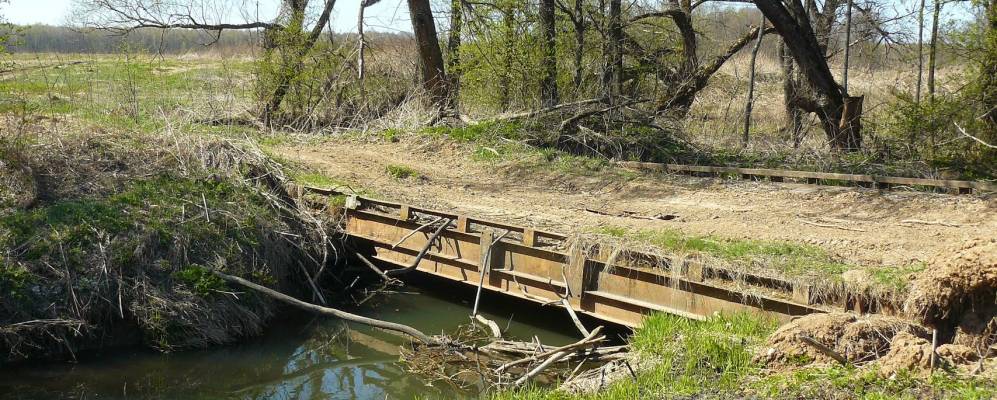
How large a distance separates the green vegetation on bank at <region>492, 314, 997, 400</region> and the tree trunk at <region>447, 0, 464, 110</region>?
11279 mm

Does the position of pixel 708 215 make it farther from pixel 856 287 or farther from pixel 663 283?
pixel 856 287

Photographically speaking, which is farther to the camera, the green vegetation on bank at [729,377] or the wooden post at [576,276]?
the wooden post at [576,276]

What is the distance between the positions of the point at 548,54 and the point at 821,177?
21.3ft

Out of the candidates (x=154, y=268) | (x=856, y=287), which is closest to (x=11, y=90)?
(x=154, y=268)

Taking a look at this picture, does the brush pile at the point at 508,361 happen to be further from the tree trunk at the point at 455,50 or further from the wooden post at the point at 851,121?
the tree trunk at the point at 455,50

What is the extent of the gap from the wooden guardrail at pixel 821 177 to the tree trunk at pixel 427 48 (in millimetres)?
5776

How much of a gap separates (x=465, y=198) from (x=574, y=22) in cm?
574

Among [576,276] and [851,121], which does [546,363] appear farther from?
[851,121]

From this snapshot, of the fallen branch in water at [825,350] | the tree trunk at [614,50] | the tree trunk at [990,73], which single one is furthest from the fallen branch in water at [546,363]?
the tree trunk at [614,50]

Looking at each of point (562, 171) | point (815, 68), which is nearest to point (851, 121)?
point (815, 68)

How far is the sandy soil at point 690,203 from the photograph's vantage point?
10.3 metres

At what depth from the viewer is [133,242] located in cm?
1045

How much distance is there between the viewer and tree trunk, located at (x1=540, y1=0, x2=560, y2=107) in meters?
17.8

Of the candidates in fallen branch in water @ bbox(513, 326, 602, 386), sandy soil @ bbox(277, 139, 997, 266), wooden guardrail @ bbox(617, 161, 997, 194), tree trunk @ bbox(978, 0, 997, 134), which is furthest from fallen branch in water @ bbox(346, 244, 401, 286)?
tree trunk @ bbox(978, 0, 997, 134)
